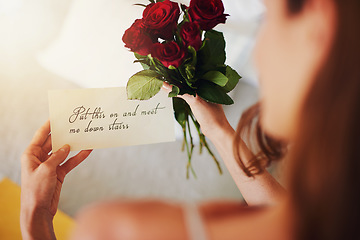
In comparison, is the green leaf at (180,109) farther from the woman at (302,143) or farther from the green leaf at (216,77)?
the woman at (302,143)

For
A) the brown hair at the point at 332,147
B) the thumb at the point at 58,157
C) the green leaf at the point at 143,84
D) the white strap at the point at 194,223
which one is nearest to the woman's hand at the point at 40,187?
the thumb at the point at 58,157

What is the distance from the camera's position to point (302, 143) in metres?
0.33

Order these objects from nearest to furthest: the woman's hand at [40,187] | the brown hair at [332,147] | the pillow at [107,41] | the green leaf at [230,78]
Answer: the brown hair at [332,147] → the woman's hand at [40,187] → the green leaf at [230,78] → the pillow at [107,41]

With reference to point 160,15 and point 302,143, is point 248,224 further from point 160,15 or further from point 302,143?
point 160,15

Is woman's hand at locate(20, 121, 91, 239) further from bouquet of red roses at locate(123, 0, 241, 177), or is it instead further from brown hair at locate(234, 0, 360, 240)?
brown hair at locate(234, 0, 360, 240)

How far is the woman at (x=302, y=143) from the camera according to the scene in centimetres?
30

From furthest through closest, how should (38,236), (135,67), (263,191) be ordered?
(135,67), (263,191), (38,236)

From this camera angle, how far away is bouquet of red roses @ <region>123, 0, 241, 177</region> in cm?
52

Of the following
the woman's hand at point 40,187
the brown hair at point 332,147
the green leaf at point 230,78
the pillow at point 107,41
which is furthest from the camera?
the pillow at point 107,41

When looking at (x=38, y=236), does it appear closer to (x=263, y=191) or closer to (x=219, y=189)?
(x=263, y=191)

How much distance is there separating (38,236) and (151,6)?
0.44 metres

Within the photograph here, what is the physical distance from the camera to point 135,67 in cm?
83

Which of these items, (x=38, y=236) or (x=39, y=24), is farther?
(x=39, y=24)

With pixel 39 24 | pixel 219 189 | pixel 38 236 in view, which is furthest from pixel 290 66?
pixel 39 24
